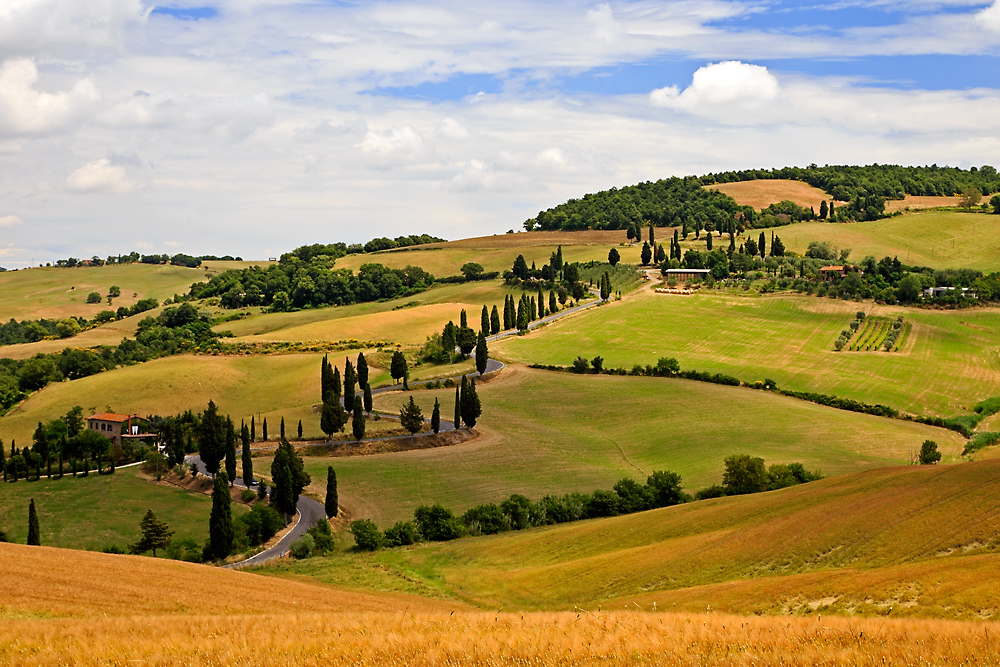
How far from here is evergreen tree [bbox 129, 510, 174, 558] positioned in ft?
201

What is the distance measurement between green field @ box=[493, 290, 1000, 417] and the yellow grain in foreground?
82.1 m

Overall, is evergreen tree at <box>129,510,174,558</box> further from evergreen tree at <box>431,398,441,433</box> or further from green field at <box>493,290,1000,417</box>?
green field at <box>493,290,1000,417</box>

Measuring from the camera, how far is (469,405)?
92.9 m

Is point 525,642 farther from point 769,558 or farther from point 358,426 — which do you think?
point 358,426

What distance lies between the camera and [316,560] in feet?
185

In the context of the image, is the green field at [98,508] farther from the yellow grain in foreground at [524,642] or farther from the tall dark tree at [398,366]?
the yellow grain in foreground at [524,642]

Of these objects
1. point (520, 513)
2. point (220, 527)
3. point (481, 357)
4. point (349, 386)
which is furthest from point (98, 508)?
point (481, 357)

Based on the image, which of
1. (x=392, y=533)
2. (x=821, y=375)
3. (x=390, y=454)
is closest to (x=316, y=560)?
(x=392, y=533)

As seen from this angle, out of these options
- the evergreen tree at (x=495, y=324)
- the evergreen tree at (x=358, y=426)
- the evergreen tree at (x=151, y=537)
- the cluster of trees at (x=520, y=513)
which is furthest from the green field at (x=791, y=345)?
the evergreen tree at (x=151, y=537)

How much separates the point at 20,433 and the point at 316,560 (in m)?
65.3

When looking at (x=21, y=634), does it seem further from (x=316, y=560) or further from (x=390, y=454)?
(x=390, y=454)

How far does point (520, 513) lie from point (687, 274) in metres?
116

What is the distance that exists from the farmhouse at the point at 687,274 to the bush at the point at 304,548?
125 metres

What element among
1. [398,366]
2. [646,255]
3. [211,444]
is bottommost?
[211,444]
